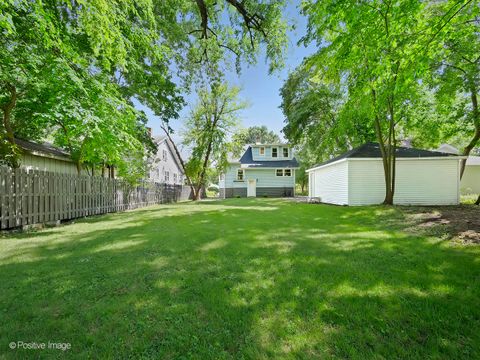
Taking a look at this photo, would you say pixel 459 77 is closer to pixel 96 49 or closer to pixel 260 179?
pixel 96 49

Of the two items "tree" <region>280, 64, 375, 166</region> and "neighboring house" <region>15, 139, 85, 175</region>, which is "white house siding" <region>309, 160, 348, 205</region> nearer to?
"tree" <region>280, 64, 375, 166</region>

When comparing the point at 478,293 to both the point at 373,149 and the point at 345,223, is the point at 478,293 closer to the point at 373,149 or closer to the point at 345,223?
the point at 345,223

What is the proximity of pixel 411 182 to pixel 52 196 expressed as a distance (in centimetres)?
1616

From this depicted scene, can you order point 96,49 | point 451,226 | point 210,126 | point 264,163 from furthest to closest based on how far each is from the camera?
point 264,163 < point 210,126 < point 451,226 < point 96,49

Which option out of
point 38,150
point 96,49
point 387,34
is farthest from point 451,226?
point 38,150

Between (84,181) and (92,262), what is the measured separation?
21.9 feet

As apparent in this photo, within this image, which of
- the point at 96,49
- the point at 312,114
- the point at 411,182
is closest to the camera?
the point at 96,49

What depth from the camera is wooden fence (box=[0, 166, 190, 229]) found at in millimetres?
6320

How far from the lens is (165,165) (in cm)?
2766

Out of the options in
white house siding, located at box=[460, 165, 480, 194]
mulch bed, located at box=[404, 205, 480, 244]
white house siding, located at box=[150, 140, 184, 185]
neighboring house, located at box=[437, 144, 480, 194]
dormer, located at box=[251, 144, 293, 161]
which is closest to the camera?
mulch bed, located at box=[404, 205, 480, 244]

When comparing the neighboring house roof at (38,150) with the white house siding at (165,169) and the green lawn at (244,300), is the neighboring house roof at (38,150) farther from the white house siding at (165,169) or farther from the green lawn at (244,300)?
the white house siding at (165,169)

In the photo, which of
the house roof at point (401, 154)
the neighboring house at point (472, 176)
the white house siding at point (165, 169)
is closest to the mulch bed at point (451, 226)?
the house roof at point (401, 154)

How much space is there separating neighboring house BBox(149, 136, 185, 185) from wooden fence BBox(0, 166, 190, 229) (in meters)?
11.9

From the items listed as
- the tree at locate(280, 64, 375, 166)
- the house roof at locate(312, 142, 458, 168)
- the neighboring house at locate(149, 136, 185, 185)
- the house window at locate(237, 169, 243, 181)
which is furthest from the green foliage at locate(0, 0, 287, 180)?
the house window at locate(237, 169, 243, 181)
